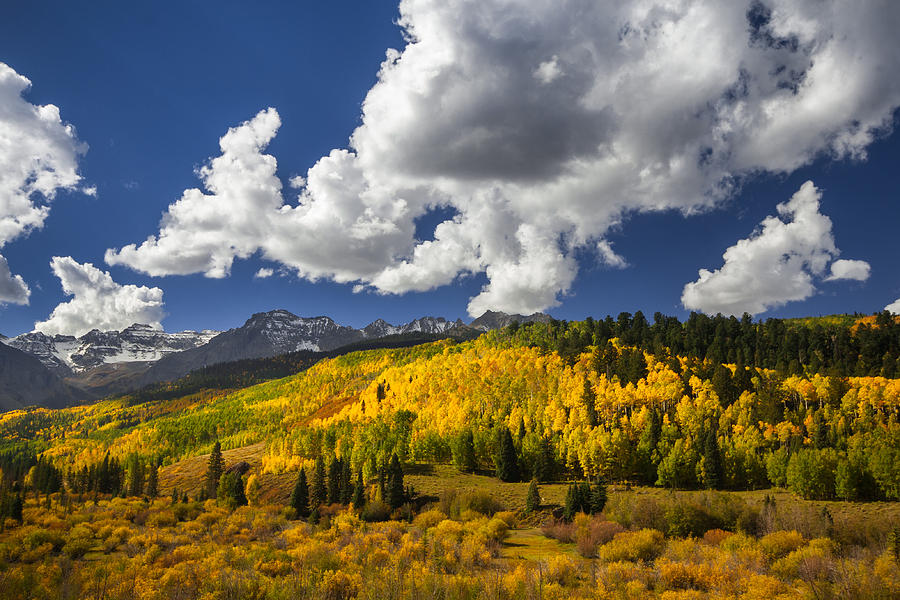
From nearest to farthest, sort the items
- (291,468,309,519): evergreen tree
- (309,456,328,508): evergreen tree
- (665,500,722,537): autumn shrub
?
1. (665,500,722,537): autumn shrub
2. (291,468,309,519): evergreen tree
3. (309,456,328,508): evergreen tree

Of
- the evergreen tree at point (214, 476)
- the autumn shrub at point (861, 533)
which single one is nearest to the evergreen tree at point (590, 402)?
the autumn shrub at point (861, 533)

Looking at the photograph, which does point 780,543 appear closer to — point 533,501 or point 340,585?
point 533,501

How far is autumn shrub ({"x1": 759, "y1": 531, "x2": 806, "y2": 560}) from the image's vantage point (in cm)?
4350

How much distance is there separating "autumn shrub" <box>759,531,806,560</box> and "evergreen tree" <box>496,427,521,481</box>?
2457 inches

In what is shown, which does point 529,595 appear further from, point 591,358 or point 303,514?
point 591,358

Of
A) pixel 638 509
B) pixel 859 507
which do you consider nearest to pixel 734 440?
pixel 859 507

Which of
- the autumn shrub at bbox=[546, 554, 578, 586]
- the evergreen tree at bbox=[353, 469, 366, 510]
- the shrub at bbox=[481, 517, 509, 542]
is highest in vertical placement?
the autumn shrub at bbox=[546, 554, 578, 586]

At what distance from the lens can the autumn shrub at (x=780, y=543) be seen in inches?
1713

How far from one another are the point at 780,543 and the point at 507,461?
63.6 metres

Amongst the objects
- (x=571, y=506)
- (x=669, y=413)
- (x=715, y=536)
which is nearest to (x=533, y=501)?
(x=571, y=506)

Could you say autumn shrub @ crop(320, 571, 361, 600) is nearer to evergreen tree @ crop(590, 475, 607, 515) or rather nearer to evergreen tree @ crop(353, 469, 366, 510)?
evergreen tree @ crop(590, 475, 607, 515)

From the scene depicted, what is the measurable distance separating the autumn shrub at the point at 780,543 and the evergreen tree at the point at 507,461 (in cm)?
6242

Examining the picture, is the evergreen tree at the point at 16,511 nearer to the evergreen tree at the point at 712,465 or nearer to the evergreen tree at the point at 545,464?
the evergreen tree at the point at 545,464

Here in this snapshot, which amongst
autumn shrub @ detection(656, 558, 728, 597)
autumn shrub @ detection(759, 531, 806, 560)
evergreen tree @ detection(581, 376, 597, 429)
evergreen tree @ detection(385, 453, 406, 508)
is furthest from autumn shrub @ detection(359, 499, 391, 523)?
evergreen tree @ detection(581, 376, 597, 429)
